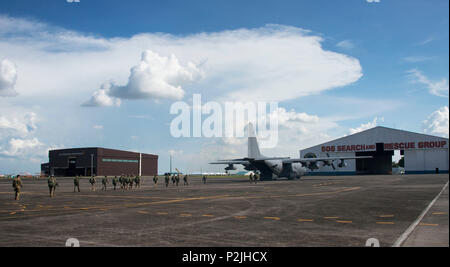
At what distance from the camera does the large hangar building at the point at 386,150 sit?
8025 centimetres

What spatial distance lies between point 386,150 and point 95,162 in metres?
89.3

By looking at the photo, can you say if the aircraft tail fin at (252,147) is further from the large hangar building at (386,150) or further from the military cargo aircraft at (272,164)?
the large hangar building at (386,150)

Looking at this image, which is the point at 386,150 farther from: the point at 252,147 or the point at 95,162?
the point at 95,162

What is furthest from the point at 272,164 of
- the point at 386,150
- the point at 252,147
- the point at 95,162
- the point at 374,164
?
the point at 95,162

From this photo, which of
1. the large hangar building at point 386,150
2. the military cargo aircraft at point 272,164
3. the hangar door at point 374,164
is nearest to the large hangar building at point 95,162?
the large hangar building at point 386,150

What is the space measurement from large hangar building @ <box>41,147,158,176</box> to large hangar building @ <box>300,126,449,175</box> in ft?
212

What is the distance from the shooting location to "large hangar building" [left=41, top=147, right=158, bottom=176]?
4555 inches

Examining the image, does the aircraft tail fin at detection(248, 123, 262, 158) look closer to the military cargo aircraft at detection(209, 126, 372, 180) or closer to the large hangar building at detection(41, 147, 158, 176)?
the military cargo aircraft at detection(209, 126, 372, 180)

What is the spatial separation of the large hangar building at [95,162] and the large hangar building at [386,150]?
64.5 metres

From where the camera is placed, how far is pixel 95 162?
377ft
